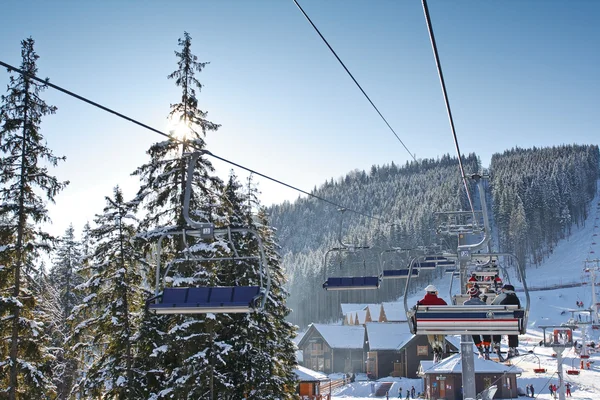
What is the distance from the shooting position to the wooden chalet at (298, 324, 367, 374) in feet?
256

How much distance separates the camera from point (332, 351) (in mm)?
78750

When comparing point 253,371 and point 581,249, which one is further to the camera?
point 581,249

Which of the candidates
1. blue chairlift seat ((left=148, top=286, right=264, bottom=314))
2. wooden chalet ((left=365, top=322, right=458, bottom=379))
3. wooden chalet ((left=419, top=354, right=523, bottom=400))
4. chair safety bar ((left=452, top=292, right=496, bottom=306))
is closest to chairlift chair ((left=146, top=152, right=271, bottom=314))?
blue chairlift seat ((left=148, top=286, right=264, bottom=314))

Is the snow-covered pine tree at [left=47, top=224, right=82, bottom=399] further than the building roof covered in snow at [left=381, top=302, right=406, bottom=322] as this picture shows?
No

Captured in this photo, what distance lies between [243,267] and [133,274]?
4757mm

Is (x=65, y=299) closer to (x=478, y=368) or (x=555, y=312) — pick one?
(x=478, y=368)

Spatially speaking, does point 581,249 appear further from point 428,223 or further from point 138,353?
point 138,353

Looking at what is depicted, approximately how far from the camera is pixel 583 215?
5896 inches

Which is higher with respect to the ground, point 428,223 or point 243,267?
point 428,223

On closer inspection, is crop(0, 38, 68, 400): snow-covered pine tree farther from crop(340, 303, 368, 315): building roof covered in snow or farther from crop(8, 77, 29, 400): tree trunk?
crop(340, 303, 368, 315): building roof covered in snow

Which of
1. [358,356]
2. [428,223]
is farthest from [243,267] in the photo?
[428,223]

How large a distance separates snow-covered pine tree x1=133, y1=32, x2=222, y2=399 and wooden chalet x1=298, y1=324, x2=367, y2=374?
60.3 m

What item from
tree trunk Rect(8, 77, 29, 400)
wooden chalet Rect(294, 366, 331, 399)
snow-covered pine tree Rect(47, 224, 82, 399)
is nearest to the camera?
tree trunk Rect(8, 77, 29, 400)

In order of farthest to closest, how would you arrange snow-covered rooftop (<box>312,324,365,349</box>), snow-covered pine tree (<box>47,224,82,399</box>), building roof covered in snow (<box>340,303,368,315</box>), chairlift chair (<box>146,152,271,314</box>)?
building roof covered in snow (<box>340,303,368,315</box>) → snow-covered rooftop (<box>312,324,365,349</box>) → snow-covered pine tree (<box>47,224,82,399</box>) → chairlift chair (<box>146,152,271,314</box>)
